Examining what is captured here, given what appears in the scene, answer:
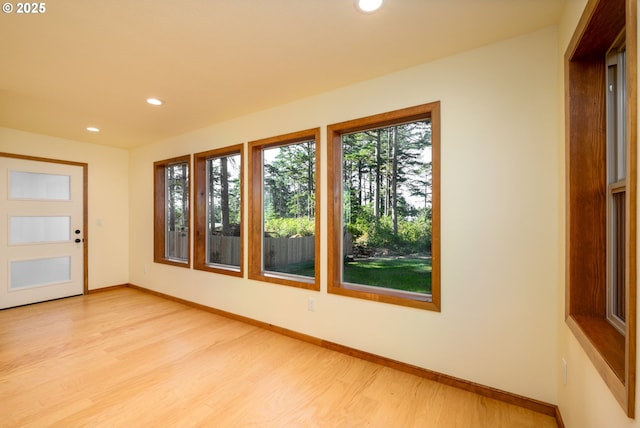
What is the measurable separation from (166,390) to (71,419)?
0.53 m

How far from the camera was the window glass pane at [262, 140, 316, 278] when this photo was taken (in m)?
3.14

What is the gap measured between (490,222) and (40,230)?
5716 mm

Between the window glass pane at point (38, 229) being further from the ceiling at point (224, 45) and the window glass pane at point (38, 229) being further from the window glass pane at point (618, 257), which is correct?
the window glass pane at point (618, 257)

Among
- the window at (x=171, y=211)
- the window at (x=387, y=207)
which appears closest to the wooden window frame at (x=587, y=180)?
the window at (x=387, y=207)

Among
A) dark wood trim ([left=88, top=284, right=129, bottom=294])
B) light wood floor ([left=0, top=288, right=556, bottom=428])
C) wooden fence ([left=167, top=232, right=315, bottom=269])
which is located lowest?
light wood floor ([left=0, top=288, right=556, bottom=428])

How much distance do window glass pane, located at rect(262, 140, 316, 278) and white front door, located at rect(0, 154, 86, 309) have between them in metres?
3.36

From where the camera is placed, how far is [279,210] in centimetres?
339

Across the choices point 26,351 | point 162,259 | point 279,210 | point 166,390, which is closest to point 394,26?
point 279,210

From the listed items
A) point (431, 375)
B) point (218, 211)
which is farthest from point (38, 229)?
point (431, 375)

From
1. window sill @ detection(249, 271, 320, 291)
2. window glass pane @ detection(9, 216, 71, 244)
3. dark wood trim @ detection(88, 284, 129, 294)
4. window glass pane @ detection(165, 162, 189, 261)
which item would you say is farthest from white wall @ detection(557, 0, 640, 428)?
window glass pane @ detection(9, 216, 71, 244)

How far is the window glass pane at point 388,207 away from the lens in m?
2.45

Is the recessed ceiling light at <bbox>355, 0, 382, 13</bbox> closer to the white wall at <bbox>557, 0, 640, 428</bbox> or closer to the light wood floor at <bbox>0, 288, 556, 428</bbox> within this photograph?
the white wall at <bbox>557, 0, 640, 428</bbox>

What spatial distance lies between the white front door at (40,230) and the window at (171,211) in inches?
47.9

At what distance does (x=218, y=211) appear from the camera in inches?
157
